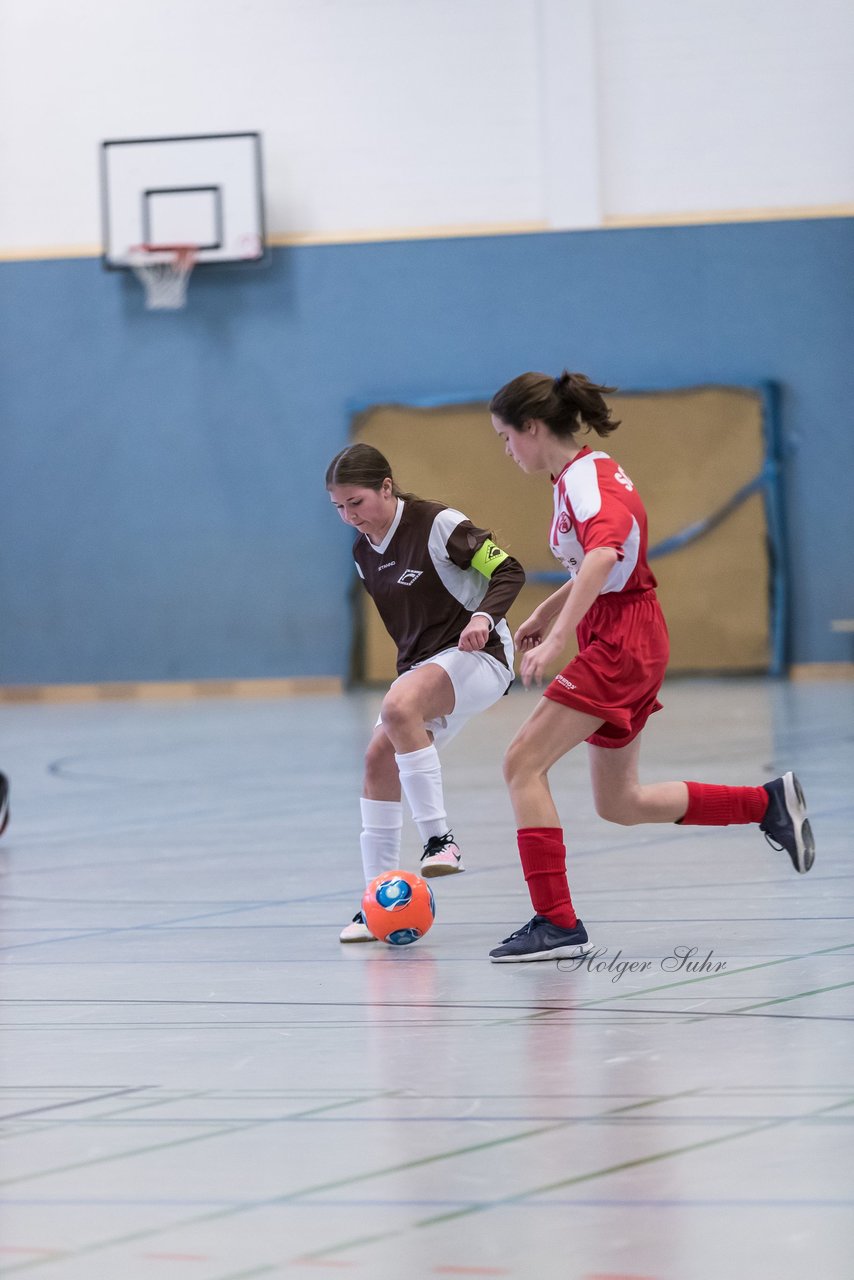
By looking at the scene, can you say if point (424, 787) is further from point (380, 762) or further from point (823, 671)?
point (823, 671)

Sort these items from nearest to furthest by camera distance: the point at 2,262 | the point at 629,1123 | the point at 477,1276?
the point at 477,1276 → the point at 629,1123 → the point at 2,262

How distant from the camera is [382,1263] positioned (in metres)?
2.23

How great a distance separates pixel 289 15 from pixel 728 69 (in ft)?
12.1

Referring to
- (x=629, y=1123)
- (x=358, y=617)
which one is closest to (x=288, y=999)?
(x=629, y=1123)

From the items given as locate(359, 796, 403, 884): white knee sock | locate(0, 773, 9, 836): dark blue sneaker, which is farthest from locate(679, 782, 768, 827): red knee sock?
locate(0, 773, 9, 836): dark blue sneaker

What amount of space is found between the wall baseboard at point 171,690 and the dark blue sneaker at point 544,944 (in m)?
10.3

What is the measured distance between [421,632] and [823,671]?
976 cm

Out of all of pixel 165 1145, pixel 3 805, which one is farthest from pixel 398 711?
pixel 3 805

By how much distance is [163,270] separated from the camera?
47.5 ft

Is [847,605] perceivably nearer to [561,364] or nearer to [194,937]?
[561,364]

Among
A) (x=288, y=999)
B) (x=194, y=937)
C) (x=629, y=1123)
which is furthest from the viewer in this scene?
(x=194, y=937)

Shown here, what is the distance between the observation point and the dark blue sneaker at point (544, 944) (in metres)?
4.13

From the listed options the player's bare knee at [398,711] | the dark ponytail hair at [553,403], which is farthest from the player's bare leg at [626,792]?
the dark ponytail hair at [553,403]

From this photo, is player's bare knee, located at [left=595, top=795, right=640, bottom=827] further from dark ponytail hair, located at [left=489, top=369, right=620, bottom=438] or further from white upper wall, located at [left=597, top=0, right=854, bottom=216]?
white upper wall, located at [left=597, top=0, right=854, bottom=216]
